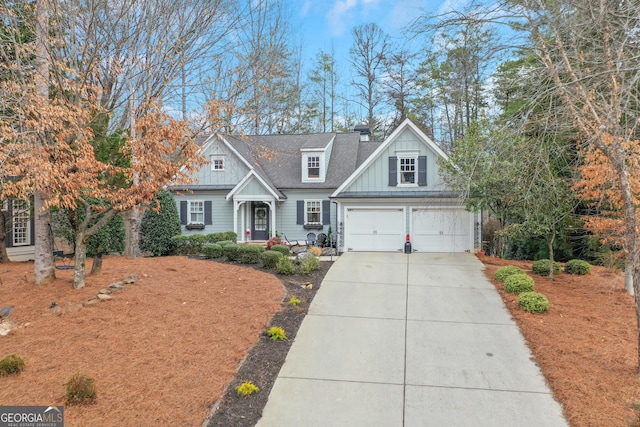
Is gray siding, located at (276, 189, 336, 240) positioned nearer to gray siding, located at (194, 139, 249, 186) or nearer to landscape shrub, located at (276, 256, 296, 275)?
gray siding, located at (194, 139, 249, 186)

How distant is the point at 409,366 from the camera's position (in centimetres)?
562

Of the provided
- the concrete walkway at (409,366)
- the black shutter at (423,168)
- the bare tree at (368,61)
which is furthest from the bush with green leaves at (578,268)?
the bare tree at (368,61)

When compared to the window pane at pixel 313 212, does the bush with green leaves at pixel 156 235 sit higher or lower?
lower

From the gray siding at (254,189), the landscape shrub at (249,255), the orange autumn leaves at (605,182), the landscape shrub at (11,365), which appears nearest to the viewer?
the landscape shrub at (11,365)

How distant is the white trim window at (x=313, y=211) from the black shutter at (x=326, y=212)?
0.16 metres

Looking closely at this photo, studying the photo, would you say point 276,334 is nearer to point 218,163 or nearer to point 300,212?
point 300,212

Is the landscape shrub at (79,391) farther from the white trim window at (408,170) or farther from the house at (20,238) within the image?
the house at (20,238)

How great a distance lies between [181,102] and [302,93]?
50.5 ft

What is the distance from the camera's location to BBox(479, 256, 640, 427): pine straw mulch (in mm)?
4453

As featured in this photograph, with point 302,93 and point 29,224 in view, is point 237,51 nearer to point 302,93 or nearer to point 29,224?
point 29,224

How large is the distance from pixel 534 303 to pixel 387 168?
8.55m

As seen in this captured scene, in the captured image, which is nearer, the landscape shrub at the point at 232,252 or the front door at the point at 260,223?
the landscape shrub at the point at 232,252

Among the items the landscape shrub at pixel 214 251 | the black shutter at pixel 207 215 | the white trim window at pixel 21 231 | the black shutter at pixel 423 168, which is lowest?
the landscape shrub at pixel 214 251

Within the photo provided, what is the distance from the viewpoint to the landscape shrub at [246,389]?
4.68 m
